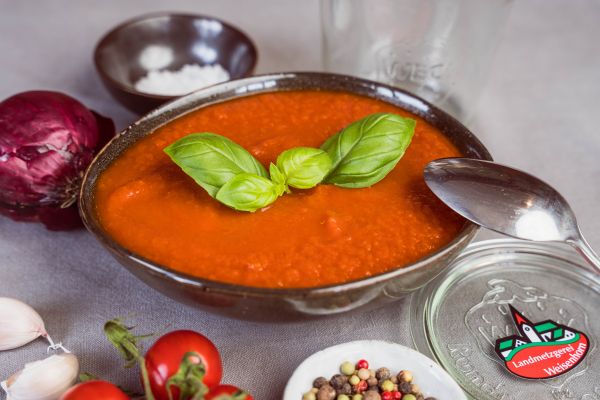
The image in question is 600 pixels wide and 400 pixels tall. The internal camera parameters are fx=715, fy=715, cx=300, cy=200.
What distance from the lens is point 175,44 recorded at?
3227 millimetres

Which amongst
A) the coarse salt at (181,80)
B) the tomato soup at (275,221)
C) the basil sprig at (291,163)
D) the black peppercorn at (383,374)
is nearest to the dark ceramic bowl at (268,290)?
the tomato soup at (275,221)

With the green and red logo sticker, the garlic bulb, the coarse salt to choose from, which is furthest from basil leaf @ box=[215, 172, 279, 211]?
the coarse salt

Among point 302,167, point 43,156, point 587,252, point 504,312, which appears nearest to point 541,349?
point 504,312

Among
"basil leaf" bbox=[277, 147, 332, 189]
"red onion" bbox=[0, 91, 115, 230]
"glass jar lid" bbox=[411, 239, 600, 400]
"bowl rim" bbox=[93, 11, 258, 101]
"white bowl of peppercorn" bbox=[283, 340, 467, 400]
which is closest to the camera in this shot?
"white bowl of peppercorn" bbox=[283, 340, 467, 400]

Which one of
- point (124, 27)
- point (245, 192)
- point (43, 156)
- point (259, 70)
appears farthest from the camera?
point (259, 70)

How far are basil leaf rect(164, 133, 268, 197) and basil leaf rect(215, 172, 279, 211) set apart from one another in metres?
0.05

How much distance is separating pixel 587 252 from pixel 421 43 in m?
1.37

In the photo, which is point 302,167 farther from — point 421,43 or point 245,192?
point 421,43

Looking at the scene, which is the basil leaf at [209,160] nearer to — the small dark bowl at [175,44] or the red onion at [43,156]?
the red onion at [43,156]

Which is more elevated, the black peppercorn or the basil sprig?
the basil sprig

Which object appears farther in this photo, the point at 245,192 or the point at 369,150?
the point at 369,150

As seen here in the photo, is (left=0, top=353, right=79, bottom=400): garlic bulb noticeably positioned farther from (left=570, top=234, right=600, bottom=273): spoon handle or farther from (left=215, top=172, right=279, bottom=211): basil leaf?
(left=570, top=234, right=600, bottom=273): spoon handle

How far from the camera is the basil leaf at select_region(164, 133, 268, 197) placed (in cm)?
202

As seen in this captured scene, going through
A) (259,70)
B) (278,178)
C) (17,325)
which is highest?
(278,178)
